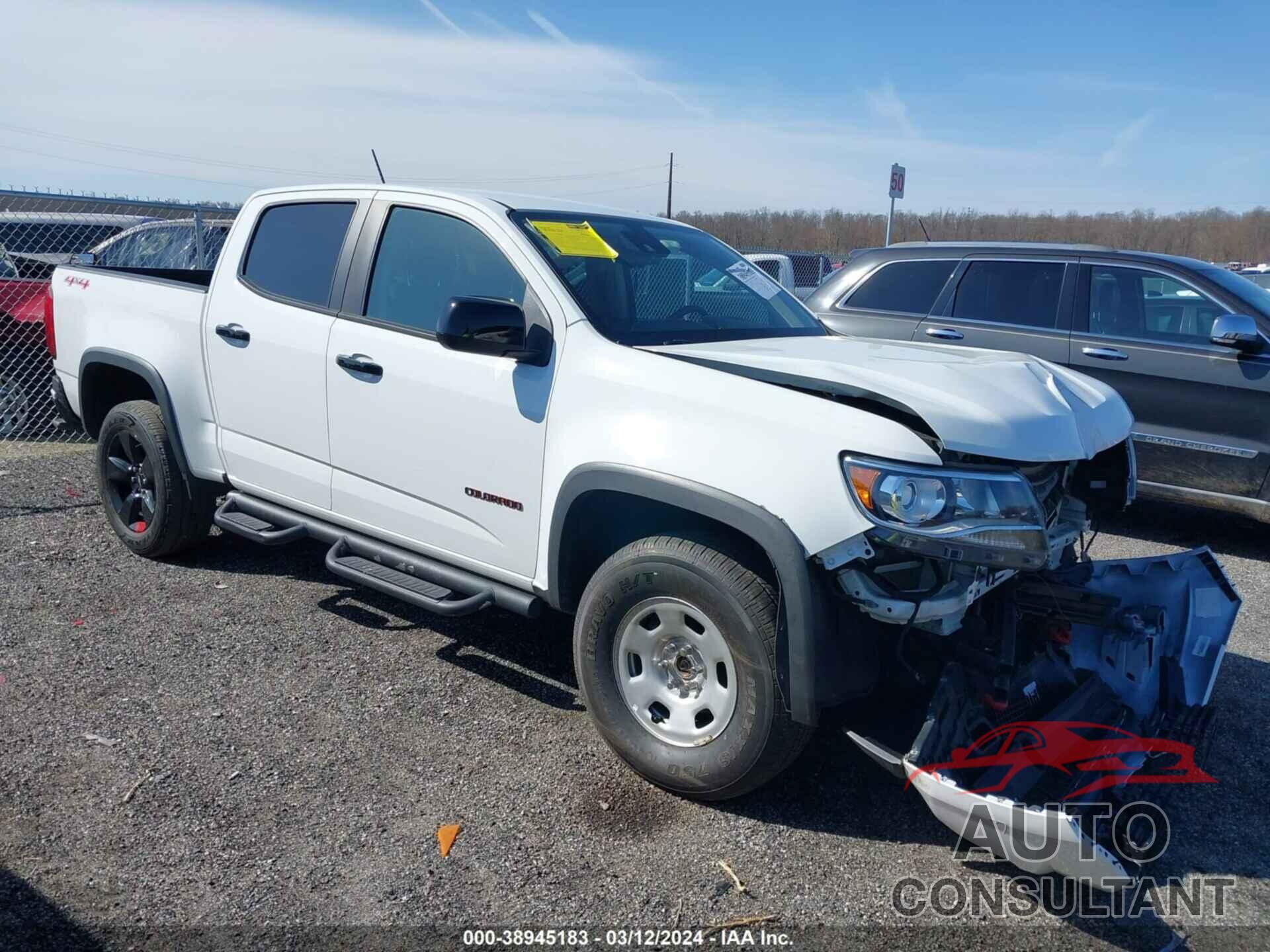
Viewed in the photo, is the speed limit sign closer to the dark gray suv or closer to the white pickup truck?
the dark gray suv

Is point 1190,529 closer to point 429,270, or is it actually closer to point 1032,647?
point 1032,647

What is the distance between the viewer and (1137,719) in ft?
11.1

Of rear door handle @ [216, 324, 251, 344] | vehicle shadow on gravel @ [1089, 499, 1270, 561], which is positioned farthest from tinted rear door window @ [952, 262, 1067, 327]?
rear door handle @ [216, 324, 251, 344]

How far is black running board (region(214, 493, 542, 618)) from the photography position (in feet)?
12.3

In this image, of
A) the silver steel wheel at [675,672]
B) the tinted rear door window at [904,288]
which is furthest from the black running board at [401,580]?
the tinted rear door window at [904,288]

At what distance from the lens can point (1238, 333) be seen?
19.6ft

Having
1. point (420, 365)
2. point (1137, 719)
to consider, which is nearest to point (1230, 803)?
point (1137, 719)

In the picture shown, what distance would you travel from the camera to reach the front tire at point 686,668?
3037 millimetres

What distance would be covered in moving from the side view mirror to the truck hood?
9.36 ft

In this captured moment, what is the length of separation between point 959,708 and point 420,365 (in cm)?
230

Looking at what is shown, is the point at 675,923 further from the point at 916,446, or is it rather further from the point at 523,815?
the point at 916,446

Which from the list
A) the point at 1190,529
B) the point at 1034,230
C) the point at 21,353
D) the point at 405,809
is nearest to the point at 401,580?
the point at 405,809

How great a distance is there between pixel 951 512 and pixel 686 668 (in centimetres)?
104

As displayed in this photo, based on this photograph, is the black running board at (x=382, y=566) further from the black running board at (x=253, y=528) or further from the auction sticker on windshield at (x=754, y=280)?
the auction sticker on windshield at (x=754, y=280)
